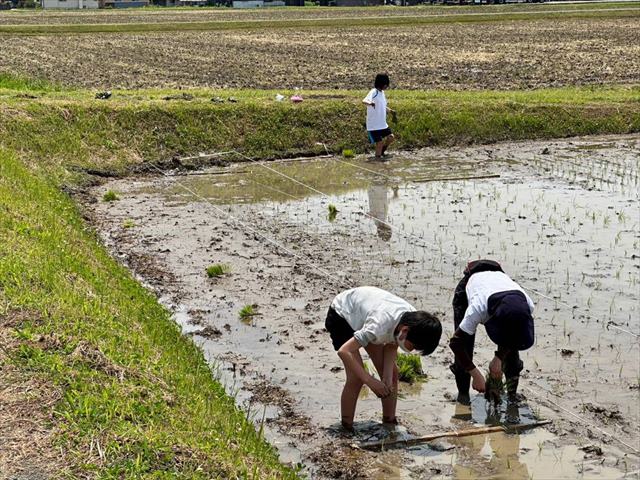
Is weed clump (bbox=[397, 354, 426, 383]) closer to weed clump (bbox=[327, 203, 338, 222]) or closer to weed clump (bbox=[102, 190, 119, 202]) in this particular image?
weed clump (bbox=[327, 203, 338, 222])

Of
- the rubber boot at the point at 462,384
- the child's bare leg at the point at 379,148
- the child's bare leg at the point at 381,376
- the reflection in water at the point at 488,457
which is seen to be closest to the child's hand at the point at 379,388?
the child's bare leg at the point at 381,376

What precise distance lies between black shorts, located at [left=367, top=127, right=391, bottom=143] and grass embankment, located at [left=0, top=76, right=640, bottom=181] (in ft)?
3.32

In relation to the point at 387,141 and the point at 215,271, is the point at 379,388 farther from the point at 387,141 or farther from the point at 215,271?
the point at 387,141

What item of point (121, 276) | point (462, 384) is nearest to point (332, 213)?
point (121, 276)

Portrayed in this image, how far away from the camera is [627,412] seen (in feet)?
22.2

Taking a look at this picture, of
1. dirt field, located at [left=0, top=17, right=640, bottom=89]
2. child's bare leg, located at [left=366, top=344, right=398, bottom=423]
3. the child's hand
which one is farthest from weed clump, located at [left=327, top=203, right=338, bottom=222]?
dirt field, located at [left=0, top=17, right=640, bottom=89]

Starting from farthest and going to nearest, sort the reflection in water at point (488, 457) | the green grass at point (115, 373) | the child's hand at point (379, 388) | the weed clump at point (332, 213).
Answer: the weed clump at point (332, 213) → the child's hand at point (379, 388) → the reflection in water at point (488, 457) → the green grass at point (115, 373)

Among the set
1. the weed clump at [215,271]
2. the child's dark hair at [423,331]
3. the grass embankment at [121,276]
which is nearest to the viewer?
the grass embankment at [121,276]

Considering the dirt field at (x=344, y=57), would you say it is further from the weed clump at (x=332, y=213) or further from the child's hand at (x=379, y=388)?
the child's hand at (x=379, y=388)

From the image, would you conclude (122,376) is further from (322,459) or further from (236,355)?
(236,355)

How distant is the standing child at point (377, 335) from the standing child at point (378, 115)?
9.27 meters

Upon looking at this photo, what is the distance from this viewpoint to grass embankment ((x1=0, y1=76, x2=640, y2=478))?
524cm

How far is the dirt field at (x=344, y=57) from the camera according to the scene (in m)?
Answer: 25.3

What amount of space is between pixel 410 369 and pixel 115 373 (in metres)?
2.36
